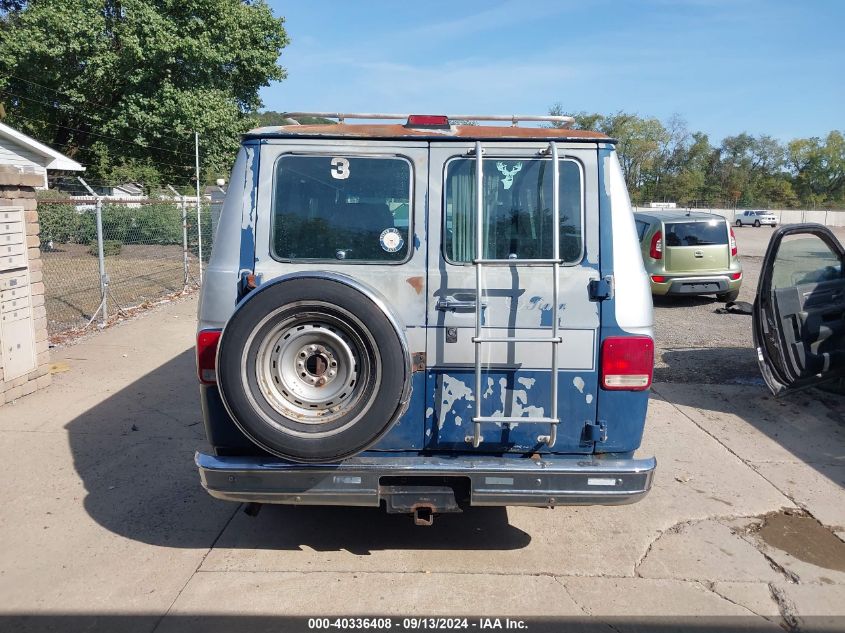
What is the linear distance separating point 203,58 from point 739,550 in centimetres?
3028

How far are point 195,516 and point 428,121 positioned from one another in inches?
112

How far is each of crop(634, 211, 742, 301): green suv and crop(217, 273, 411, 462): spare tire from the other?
9.50 metres

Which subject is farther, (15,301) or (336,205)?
(15,301)

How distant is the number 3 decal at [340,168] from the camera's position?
3562 mm

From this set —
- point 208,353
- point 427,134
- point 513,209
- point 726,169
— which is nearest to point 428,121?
point 427,134

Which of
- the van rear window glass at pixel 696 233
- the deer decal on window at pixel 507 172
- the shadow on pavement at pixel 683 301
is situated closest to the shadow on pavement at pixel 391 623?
the deer decal on window at pixel 507 172

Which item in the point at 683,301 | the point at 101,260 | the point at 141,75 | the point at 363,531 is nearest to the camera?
the point at 363,531

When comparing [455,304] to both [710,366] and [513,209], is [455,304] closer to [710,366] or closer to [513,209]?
[513,209]

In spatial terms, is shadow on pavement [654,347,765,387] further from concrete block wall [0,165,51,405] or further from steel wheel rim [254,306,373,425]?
concrete block wall [0,165,51,405]

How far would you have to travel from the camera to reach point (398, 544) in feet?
13.4

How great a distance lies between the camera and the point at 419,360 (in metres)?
3.44

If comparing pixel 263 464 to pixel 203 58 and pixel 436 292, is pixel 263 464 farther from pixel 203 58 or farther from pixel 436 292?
pixel 203 58

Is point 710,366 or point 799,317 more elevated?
point 799,317

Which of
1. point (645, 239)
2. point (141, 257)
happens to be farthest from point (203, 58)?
point (645, 239)
